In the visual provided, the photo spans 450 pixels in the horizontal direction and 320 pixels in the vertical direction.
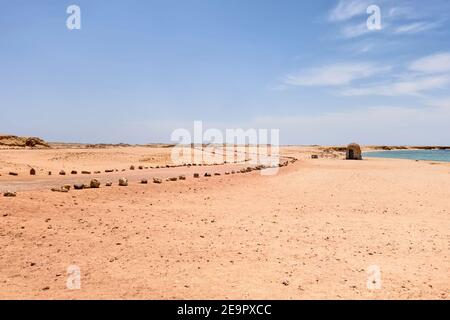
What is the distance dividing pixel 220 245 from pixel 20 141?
61.7 m

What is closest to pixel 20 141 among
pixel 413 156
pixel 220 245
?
pixel 220 245

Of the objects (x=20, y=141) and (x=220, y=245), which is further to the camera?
(x=20, y=141)

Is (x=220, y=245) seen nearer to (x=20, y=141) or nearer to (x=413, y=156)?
(x=20, y=141)

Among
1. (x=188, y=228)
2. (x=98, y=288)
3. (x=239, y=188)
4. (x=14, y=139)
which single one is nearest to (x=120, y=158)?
(x=14, y=139)

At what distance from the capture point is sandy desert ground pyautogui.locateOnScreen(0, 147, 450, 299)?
7.15 meters

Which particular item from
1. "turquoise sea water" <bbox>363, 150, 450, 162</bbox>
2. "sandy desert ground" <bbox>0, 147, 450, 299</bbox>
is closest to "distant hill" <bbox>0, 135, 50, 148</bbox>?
"sandy desert ground" <bbox>0, 147, 450, 299</bbox>

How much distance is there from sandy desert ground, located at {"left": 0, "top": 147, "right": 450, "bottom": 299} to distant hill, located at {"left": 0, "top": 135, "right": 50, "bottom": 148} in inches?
1937

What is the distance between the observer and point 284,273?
25.8ft

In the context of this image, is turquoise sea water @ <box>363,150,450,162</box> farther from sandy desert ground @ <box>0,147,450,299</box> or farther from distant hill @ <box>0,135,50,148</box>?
sandy desert ground @ <box>0,147,450,299</box>

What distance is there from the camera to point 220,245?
975 cm

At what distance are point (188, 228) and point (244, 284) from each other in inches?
169

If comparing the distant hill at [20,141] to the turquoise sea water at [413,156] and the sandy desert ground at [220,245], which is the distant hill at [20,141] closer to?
the sandy desert ground at [220,245]

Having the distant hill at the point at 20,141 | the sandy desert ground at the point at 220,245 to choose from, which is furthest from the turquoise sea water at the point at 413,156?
the sandy desert ground at the point at 220,245

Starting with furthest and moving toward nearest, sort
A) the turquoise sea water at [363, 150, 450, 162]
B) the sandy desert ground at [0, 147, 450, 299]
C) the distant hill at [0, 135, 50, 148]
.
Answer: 1. the turquoise sea water at [363, 150, 450, 162]
2. the distant hill at [0, 135, 50, 148]
3. the sandy desert ground at [0, 147, 450, 299]
